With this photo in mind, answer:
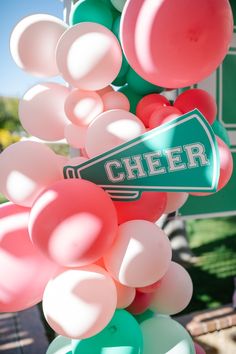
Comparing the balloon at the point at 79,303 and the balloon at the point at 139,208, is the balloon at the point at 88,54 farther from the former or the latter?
the balloon at the point at 79,303

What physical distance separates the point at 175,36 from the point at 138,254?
0.55 metres

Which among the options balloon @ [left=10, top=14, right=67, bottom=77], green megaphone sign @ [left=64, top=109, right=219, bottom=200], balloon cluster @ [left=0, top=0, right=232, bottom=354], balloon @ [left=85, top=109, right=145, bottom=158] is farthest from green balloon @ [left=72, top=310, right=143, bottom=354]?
balloon @ [left=10, top=14, right=67, bottom=77]

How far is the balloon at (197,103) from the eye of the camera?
3.82ft

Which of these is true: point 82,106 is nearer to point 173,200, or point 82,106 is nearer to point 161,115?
point 161,115

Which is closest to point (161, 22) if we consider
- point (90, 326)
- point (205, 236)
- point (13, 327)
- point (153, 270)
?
point (153, 270)

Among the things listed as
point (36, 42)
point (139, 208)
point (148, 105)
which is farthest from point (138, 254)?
point (36, 42)

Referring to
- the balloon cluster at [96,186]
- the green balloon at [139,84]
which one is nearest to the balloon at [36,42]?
the balloon cluster at [96,186]

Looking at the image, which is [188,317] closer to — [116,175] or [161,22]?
[116,175]

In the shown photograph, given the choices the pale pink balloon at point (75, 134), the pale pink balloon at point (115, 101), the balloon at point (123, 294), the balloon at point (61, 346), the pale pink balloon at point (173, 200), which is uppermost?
the pale pink balloon at point (115, 101)

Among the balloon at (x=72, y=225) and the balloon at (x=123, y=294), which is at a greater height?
the balloon at (x=72, y=225)

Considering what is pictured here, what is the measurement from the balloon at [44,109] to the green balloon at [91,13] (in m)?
0.24

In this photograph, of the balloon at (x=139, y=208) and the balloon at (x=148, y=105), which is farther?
the balloon at (x=148, y=105)

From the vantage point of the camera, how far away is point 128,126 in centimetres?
101

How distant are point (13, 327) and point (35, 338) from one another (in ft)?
0.91
